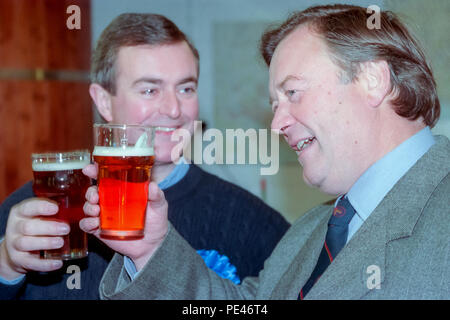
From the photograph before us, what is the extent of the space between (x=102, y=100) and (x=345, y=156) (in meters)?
1.20

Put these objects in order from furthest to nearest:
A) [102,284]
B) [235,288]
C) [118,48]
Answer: [118,48], [235,288], [102,284]

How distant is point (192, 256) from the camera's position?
59.2 inches

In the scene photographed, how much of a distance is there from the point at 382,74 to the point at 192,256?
2.55 ft

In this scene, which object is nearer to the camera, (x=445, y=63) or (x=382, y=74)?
(x=382, y=74)

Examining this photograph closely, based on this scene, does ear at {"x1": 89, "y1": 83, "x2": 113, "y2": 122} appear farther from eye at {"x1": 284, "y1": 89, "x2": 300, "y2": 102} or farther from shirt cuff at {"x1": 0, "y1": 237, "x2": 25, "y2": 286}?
eye at {"x1": 284, "y1": 89, "x2": 300, "y2": 102}

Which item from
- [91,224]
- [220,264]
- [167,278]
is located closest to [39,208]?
[91,224]

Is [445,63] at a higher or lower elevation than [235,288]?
higher

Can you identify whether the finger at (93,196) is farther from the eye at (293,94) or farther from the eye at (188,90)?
the eye at (188,90)

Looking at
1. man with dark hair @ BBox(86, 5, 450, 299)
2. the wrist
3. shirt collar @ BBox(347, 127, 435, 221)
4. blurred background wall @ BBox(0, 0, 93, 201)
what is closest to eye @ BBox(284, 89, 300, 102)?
man with dark hair @ BBox(86, 5, 450, 299)

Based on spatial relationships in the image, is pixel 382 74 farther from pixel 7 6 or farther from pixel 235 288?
pixel 7 6

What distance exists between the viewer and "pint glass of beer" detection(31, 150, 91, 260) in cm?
144

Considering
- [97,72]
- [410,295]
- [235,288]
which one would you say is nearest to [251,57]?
[97,72]

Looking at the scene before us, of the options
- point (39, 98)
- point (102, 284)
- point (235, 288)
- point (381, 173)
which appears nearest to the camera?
point (381, 173)

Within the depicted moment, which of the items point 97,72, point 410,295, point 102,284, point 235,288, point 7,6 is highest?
point 7,6
